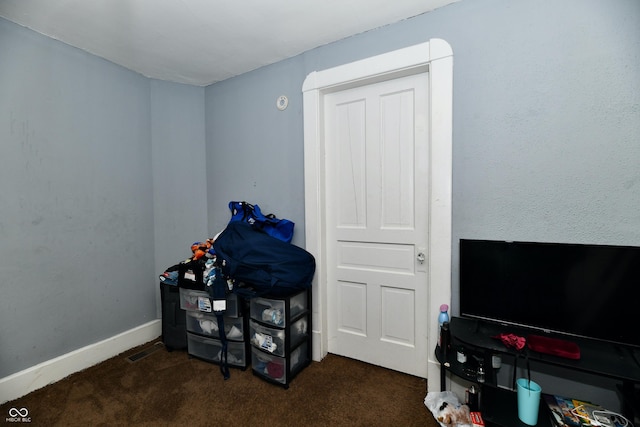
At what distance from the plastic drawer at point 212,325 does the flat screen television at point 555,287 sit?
159cm

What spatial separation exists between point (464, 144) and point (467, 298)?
3.13 ft

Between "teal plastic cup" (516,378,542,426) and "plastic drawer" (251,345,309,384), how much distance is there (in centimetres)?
134

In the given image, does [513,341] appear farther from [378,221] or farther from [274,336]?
[274,336]

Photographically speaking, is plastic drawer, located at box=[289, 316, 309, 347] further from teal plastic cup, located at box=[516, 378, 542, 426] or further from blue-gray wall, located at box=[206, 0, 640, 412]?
teal plastic cup, located at box=[516, 378, 542, 426]

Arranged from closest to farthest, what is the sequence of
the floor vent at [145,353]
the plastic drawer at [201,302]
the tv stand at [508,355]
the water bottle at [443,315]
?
the tv stand at [508,355] → the water bottle at [443,315] → the plastic drawer at [201,302] → the floor vent at [145,353]

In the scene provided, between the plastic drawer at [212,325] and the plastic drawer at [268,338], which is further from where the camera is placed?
the plastic drawer at [212,325]

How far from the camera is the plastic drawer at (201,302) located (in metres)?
2.11

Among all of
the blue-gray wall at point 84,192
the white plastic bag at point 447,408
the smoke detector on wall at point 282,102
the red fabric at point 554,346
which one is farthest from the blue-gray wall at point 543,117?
the blue-gray wall at point 84,192

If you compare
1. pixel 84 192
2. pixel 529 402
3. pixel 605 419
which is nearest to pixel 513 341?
pixel 529 402

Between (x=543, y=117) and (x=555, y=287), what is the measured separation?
933 millimetres

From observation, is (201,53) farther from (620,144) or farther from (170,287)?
(620,144)

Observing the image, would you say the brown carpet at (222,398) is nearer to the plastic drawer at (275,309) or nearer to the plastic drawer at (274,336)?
the plastic drawer at (274,336)

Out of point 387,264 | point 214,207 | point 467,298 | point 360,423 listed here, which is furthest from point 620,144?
point 214,207

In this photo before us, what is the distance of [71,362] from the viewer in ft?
6.82
